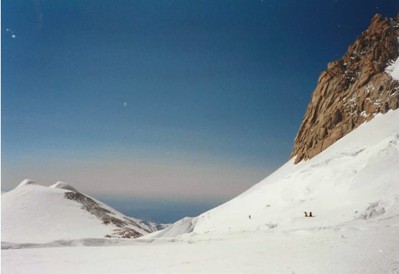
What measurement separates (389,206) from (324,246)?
10326 mm

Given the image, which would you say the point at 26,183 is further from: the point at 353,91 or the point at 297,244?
the point at 297,244

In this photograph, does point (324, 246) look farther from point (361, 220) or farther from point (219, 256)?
point (361, 220)

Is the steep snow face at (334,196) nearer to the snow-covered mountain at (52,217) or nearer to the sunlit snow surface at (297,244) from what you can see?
the sunlit snow surface at (297,244)

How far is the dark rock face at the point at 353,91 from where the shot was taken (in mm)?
50000

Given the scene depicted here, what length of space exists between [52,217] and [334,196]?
5850 cm

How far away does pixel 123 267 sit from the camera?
1178cm

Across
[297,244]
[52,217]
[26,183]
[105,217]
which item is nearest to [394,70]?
[297,244]

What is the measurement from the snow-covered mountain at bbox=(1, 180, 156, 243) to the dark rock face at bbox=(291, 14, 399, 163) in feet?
128

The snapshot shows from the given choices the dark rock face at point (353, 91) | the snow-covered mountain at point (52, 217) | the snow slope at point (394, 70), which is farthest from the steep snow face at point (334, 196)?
the snow-covered mountain at point (52, 217)

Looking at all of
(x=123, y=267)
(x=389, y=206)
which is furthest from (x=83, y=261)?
(x=389, y=206)

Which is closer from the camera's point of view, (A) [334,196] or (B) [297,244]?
(B) [297,244]

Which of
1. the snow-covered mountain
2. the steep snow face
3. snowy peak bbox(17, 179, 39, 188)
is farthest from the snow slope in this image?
snowy peak bbox(17, 179, 39, 188)

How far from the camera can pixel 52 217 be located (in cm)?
6769

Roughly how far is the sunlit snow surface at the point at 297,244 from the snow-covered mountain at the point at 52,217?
39.4 metres
